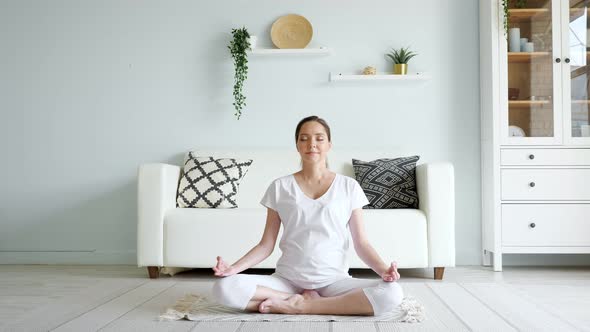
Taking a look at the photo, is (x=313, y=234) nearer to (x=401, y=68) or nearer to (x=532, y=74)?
(x=401, y=68)

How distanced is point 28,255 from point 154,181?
4.60ft

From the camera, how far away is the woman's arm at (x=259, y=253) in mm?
1992

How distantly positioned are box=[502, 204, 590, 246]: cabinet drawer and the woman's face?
1.87m

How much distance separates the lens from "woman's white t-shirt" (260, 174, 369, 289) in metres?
2.12

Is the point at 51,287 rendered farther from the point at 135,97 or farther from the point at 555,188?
the point at 555,188

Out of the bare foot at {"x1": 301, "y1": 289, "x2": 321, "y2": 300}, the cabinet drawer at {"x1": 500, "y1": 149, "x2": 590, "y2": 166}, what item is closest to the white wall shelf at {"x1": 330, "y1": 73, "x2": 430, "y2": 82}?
the cabinet drawer at {"x1": 500, "y1": 149, "x2": 590, "y2": 166}

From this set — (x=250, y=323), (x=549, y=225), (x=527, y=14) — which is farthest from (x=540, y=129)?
(x=250, y=323)

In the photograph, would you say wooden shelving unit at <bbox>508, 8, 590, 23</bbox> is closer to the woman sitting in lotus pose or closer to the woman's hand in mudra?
the woman sitting in lotus pose

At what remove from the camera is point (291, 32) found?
394 cm

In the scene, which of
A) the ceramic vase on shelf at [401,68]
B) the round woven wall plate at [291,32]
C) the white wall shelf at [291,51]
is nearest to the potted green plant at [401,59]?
the ceramic vase on shelf at [401,68]

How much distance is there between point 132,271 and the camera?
11.7 feet

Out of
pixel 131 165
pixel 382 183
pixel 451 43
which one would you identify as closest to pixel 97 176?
pixel 131 165

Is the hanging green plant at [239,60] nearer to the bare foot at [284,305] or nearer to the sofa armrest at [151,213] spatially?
the sofa armrest at [151,213]

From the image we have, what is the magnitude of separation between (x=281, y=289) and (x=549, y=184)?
84.5 inches
